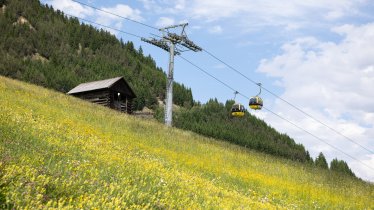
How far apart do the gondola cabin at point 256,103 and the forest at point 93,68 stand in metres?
75.0

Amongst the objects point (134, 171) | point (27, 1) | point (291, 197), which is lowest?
point (291, 197)

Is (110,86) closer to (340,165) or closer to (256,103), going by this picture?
(256,103)

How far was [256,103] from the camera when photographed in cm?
3738

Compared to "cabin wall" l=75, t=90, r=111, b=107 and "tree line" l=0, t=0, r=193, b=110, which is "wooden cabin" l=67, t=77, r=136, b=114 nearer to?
"cabin wall" l=75, t=90, r=111, b=107

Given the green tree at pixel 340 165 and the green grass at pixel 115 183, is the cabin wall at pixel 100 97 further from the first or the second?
the green tree at pixel 340 165

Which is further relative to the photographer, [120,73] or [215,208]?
[120,73]

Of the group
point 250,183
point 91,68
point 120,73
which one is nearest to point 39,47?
point 91,68

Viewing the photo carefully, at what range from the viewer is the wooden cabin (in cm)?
5327

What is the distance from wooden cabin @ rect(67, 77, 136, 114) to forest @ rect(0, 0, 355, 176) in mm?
52980

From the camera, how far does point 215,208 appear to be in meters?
8.73

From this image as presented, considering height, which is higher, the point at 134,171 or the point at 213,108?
the point at 213,108

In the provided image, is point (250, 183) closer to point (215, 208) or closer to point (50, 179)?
point (215, 208)

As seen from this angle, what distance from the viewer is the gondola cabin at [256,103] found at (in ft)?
123

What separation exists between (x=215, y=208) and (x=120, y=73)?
140198 millimetres
